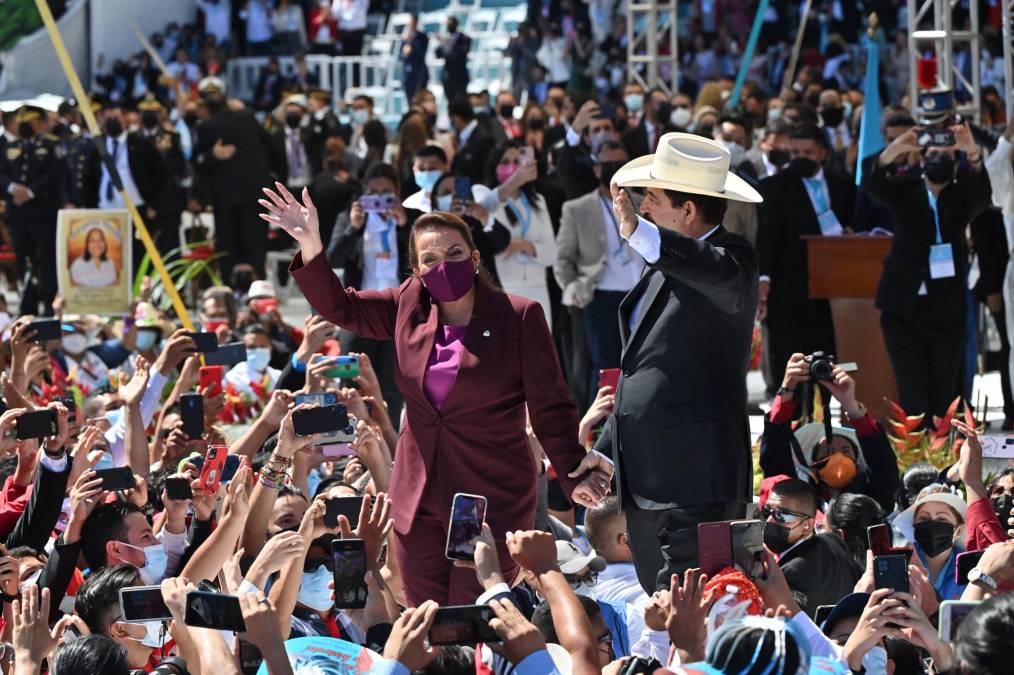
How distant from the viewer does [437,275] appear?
220 inches

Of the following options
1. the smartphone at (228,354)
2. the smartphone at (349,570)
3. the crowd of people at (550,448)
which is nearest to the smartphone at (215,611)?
the crowd of people at (550,448)

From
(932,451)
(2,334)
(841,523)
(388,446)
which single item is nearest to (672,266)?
(841,523)

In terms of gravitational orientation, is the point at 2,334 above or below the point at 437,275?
below

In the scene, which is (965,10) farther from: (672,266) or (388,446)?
(672,266)

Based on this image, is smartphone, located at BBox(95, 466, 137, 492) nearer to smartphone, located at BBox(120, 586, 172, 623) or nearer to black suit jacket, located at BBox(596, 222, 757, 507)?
smartphone, located at BBox(120, 586, 172, 623)

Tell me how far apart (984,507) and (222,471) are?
7.88 ft

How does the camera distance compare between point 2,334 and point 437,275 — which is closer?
point 437,275

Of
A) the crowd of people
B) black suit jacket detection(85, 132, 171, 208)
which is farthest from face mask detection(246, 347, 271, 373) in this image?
black suit jacket detection(85, 132, 171, 208)

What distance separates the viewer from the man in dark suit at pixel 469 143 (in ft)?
45.7

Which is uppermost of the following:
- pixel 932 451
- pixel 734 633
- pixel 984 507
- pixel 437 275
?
pixel 437 275

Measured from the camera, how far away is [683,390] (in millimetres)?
5309

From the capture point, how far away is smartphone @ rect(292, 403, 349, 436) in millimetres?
5711

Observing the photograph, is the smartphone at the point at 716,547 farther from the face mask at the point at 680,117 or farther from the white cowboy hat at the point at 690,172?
the face mask at the point at 680,117

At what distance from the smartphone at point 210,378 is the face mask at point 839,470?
2.64m
